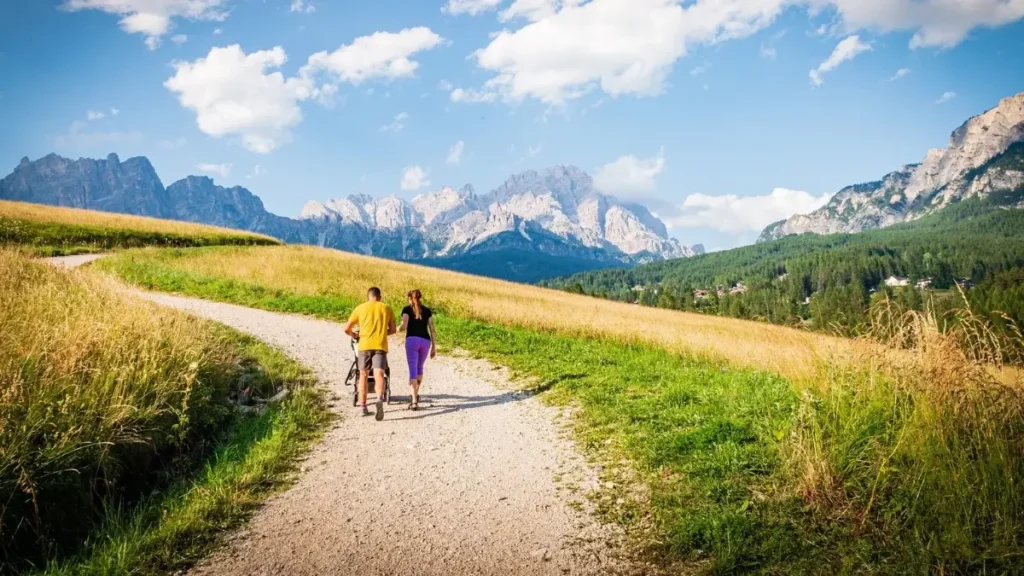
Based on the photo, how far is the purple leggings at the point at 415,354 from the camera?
406 inches

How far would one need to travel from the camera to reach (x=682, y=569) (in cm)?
484

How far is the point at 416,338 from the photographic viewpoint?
34.1ft

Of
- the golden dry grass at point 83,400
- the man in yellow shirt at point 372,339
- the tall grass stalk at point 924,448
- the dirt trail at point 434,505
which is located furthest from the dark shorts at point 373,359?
the tall grass stalk at point 924,448

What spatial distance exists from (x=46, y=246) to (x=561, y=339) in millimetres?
32690

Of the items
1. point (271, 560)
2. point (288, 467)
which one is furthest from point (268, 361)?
point (271, 560)

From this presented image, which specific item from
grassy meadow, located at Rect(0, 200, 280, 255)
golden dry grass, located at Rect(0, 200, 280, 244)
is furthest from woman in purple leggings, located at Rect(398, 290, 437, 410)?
golden dry grass, located at Rect(0, 200, 280, 244)

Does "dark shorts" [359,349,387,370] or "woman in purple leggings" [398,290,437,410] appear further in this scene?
"woman in purple leggings" [398,290,437,410]

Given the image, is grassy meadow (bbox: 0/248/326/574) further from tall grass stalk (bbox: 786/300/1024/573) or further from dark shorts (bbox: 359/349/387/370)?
tall grass stalk (bbox: 786/300/1024/573)

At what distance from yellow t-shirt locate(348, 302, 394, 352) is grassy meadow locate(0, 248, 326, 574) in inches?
60.7

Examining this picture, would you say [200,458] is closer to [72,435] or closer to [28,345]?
[72,435]

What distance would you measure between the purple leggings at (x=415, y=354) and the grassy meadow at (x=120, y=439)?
6.02ft

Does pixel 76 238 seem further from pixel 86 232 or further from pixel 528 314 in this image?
pixel 528 314

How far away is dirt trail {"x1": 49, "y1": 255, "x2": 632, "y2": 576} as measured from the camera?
5.07 meters

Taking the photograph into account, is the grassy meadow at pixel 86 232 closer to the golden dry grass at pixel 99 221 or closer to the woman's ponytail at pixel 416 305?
the golden dry grass at pixel 99 221
